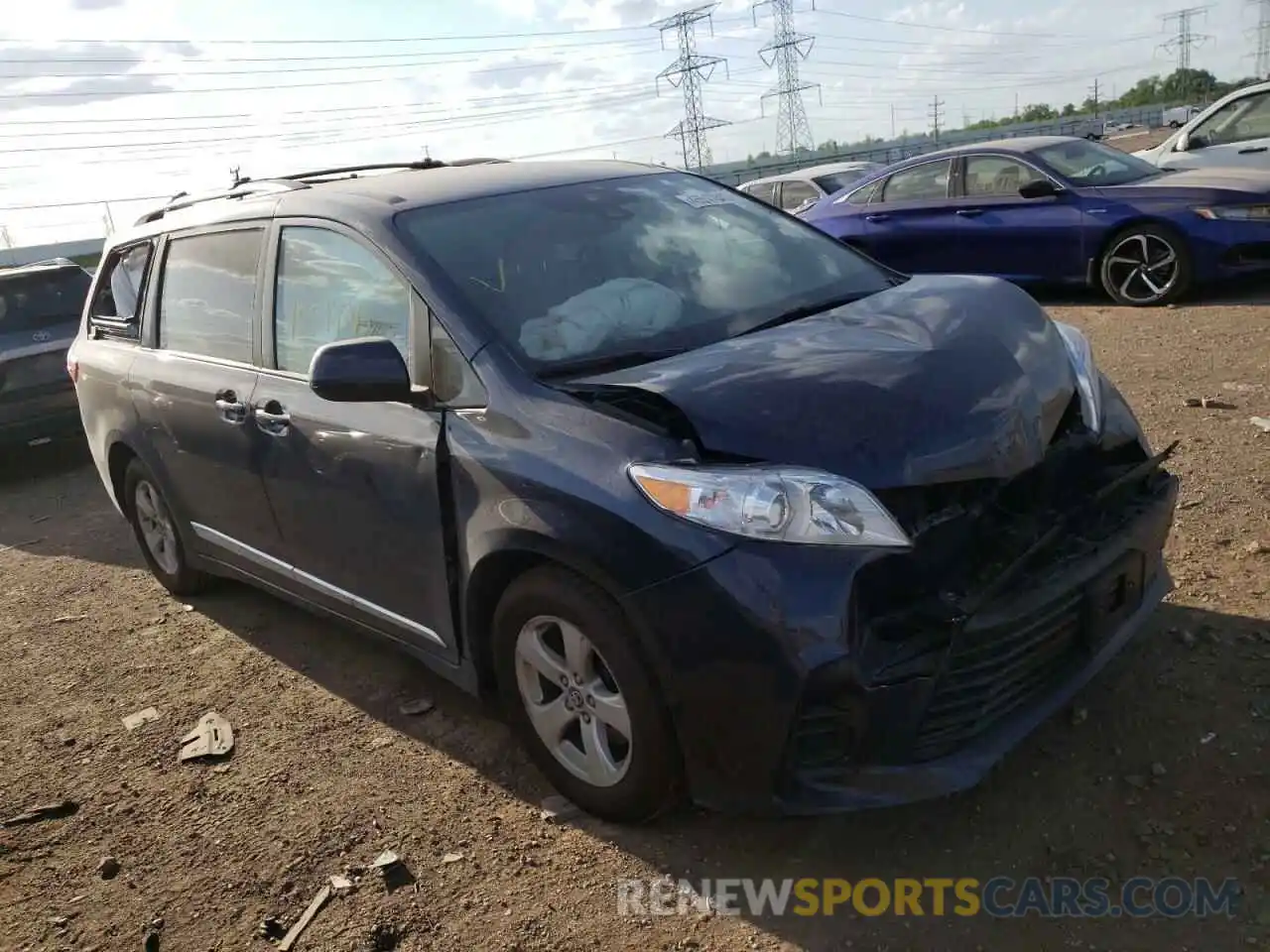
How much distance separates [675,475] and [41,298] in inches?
327

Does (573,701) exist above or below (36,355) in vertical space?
below

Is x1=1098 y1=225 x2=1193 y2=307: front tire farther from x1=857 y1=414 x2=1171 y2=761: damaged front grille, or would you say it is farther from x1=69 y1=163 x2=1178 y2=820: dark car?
x1=857 y1=414 x2=1171 y2=761: damaged front grille

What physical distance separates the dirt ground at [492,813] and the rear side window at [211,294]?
134cm

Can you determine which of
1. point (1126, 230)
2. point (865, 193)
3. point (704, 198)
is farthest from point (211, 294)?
point (865, 193)

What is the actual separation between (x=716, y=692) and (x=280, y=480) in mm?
1997

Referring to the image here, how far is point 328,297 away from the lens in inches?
143

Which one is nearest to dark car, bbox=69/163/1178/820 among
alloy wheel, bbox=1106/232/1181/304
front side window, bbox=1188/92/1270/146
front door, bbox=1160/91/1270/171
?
alloy wheel, bbox=1106/232/1181/304

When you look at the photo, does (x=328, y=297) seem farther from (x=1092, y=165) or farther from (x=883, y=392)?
(x=1092, y=165)

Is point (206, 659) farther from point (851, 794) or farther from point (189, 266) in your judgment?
point (851, 794)

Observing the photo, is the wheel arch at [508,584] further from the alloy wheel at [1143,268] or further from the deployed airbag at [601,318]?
the alloy wheel at [1143,268]

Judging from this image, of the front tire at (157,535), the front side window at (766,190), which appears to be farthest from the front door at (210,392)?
the front side window at (766,190)

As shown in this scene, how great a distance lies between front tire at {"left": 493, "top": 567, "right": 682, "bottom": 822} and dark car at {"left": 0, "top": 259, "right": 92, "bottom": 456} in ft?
22.9

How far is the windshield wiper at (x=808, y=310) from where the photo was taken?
3.29 meters

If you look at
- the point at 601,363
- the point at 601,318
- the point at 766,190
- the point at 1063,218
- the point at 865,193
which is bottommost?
the point at 1063,218
